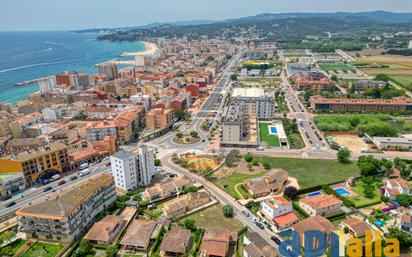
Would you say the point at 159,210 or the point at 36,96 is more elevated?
the point at 36,96

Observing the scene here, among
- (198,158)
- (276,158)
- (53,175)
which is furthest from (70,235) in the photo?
(276,158)

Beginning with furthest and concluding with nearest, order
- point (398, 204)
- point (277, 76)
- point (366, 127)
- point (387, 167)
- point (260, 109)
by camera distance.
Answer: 1. point (277, 76)
2. point (260, 109)
3. point (366, 127)
4. point (387, 167)
5. point (398, 204)

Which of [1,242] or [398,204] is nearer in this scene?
[1,242]

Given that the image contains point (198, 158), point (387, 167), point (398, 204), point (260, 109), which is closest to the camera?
point (398, 204)

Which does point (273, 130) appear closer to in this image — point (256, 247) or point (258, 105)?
point (258, 105)

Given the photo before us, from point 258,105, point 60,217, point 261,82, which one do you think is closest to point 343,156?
point 258,105

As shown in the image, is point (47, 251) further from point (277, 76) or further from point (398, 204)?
point (277, 76)
